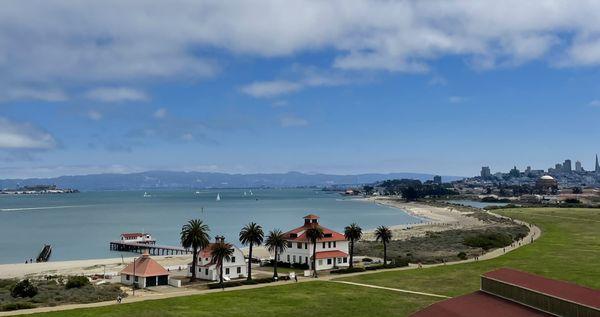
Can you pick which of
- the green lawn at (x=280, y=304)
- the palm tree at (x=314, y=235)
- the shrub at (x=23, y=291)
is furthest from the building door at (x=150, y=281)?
the palm tree at (x=314, y=235)

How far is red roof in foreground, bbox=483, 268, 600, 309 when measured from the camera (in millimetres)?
31641

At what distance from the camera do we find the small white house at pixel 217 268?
69.9 metres

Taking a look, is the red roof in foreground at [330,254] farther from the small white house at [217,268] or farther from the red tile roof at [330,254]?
the small white house at [217,268]

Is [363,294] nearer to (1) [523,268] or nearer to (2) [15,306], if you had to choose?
(1) [523,268]

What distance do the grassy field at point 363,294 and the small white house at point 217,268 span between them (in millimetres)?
9920

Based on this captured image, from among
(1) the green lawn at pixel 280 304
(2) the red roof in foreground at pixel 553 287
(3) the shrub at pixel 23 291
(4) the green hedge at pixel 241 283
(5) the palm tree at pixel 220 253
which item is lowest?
(4) the green hedge at pixel 241 283

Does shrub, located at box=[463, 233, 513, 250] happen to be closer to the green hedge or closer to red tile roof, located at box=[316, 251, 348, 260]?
red tile roof, located at box=[316, 251, 348, 260]

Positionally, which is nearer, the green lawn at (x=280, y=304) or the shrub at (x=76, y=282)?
the green lawn at (x=280, y=304)

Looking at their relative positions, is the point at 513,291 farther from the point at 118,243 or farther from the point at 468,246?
the point at 118,243

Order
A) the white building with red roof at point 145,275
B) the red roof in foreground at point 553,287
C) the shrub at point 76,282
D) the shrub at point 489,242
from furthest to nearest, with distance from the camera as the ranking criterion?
the shrub at point 489,242 → the white building with red roof at point 145,275 → the shrub at point 76,282 → the red roof in foreground at point 553,287

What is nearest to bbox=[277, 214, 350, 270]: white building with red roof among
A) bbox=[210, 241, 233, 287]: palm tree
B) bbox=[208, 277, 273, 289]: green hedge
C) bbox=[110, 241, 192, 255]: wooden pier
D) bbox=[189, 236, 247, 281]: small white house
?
bbox=[189, 236, 247, 281]: small white house

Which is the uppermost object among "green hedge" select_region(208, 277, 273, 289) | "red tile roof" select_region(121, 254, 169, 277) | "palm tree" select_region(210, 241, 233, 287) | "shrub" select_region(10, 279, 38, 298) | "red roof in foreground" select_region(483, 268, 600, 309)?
"red roof in foreground" select_region(483, 268, 600, 309)

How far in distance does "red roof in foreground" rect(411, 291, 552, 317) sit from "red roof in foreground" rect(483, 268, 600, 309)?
1289mm

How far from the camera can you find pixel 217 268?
6912 cm
